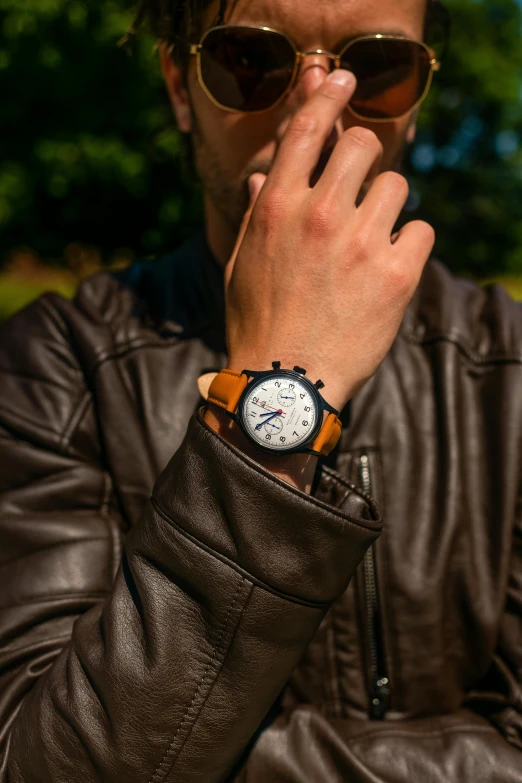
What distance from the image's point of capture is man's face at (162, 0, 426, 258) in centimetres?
177

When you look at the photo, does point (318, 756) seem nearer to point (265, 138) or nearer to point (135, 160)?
point (265, 138)

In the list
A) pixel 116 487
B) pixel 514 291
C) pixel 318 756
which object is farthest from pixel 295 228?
pixel 514 291

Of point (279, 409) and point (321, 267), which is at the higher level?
point (321, 267)

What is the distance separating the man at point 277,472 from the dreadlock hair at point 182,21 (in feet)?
0.05

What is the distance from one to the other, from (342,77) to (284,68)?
0.59ft

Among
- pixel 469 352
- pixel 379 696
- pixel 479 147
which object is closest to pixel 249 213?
pixel 469 352

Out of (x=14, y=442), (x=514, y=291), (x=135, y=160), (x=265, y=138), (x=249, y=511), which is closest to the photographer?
(x=249, y=511)

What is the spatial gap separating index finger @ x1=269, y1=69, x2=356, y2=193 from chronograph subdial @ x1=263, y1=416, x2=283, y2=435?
0.54m

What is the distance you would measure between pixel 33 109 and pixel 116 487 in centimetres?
1256

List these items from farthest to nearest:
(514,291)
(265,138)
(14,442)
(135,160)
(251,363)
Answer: (135,160) → (514,291) → (265,138) → (14,442) → (251,363)

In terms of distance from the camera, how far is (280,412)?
4.53 ft

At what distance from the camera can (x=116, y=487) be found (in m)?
1.79

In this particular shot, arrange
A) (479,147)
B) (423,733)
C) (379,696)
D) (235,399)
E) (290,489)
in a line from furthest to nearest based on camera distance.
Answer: (479,147), (379,696), (423,733), (235,399), (290,489)

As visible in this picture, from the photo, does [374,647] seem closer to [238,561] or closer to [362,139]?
[238,561]
